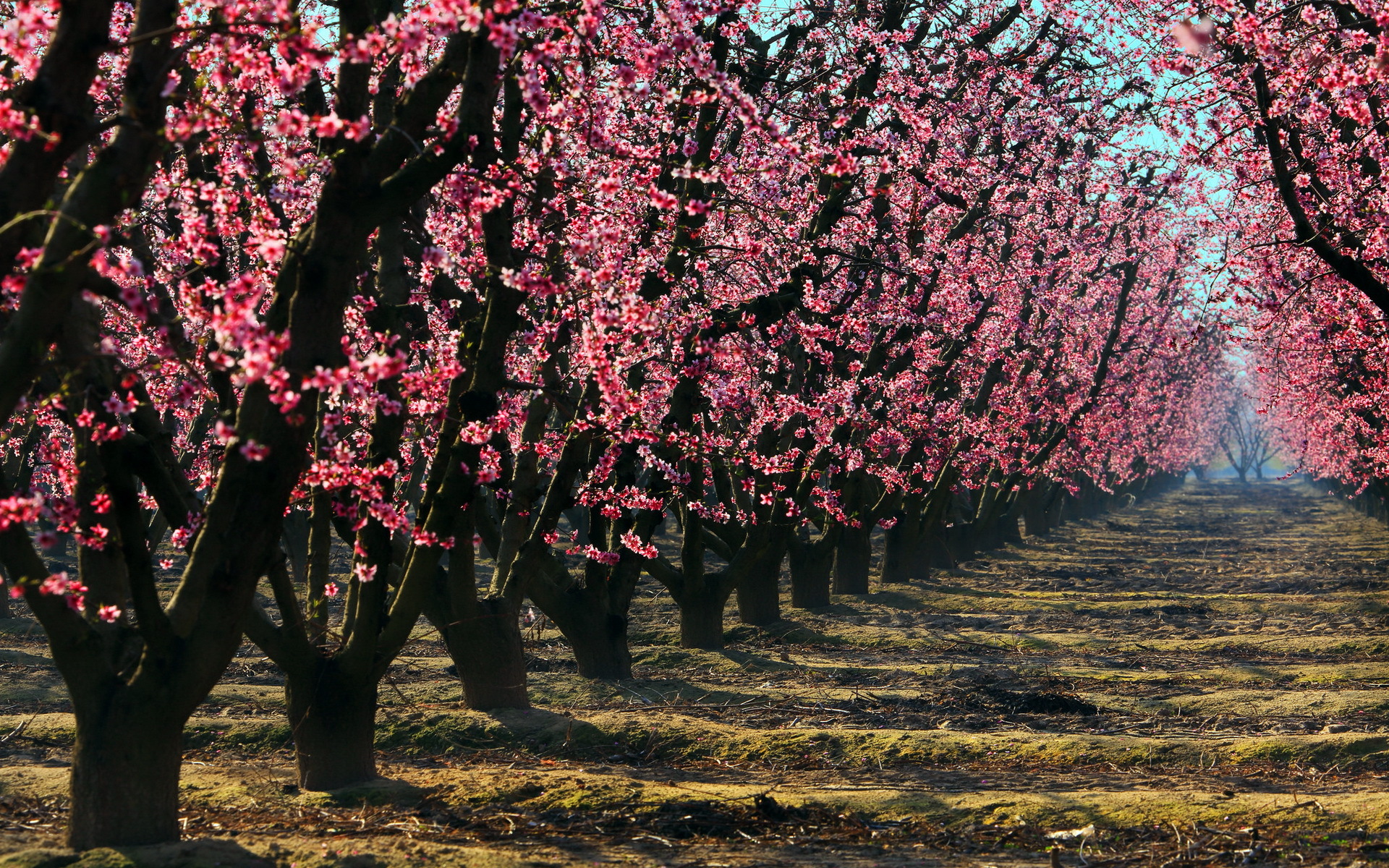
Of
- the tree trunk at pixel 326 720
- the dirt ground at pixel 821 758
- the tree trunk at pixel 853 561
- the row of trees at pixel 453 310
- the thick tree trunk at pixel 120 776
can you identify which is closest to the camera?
the row of trees at pixel 453 310

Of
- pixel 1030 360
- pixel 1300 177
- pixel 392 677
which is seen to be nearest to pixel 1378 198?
pixel 1300 177

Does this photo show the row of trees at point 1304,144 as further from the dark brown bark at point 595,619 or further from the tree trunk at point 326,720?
the tree trunk at point 326,720

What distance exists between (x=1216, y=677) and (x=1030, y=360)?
49.1 feet

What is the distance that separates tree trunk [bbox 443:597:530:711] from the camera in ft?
37.6

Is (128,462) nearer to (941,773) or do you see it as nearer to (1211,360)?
(941,773)

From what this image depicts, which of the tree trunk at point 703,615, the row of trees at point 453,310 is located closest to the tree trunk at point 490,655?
the row of trees at point 453,310

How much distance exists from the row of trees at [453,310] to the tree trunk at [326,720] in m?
0.03

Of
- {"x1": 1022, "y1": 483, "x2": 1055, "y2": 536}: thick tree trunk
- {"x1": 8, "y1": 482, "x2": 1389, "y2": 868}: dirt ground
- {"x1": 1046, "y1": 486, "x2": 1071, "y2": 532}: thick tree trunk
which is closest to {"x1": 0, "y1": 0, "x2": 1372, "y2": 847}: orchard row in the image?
{"x1": 8, "y1": 482, "x2": 1389, "y2": 868}: dirt ground

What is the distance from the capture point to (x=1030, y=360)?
28781 mm

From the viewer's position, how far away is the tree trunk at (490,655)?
451 inches

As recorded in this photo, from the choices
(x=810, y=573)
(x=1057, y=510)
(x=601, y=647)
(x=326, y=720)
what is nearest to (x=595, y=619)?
(x=601, y=647)

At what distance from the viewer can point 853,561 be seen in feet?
75.3

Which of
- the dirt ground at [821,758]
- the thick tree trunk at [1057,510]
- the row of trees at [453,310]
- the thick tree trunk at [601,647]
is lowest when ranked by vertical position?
the dirt ground at [821,758]

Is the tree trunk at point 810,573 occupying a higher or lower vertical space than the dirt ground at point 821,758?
higher
